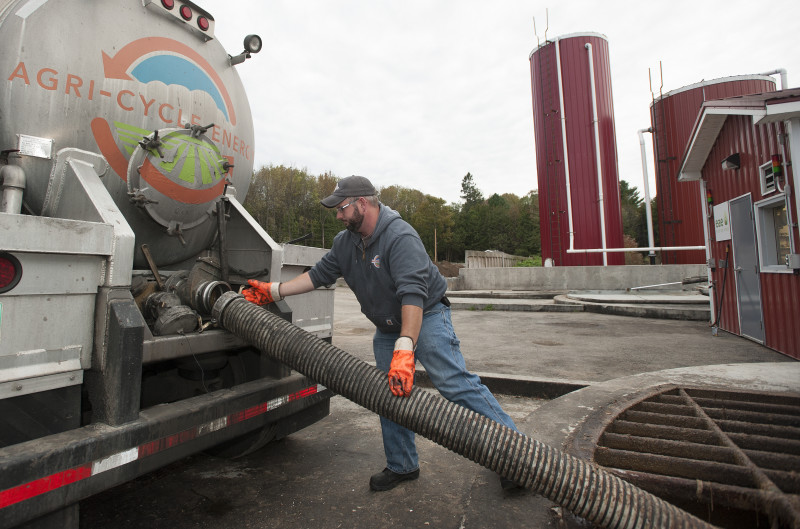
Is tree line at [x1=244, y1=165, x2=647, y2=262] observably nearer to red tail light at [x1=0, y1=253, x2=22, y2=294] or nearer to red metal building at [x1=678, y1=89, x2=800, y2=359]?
red metal building at [x1=678, y1=89, x2=800, y2=359]

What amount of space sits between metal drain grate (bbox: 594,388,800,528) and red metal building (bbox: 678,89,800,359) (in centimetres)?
316

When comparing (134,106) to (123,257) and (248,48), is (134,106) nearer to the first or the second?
(248,48)

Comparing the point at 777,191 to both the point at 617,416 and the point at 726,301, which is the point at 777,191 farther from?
the point at 617,416

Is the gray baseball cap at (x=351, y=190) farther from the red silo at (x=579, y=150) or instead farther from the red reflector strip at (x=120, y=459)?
the red silo at (x=579, y=150)

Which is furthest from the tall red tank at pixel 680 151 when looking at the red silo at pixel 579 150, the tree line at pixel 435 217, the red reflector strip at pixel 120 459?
the tree line at pixel 435 217

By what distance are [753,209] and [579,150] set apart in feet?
37.4

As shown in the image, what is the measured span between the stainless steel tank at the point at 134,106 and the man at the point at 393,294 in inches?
30.1

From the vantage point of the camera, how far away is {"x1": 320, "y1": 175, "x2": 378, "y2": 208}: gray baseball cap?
2684mm

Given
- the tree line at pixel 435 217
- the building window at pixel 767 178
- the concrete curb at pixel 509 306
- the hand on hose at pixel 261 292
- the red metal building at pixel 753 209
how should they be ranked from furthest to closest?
the tree line at pixel 435 217 < the concrete curb at pixel 509 306 < the building window at pixel 767 178 < the red metal building at pixel 753 209 < the hand on hose at pixel 261 292

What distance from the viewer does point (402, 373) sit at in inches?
86.5

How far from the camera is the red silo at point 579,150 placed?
16.6 m

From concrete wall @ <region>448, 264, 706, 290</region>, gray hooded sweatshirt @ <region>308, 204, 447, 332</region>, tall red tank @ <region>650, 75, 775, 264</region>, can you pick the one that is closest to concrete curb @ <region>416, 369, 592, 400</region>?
gray hooded sweatshirt @ <region>308, 204, 447, 332</region>

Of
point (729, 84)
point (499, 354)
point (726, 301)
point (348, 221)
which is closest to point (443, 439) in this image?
point (348, 221)

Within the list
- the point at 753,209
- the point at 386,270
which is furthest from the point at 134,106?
the point at 753,209
